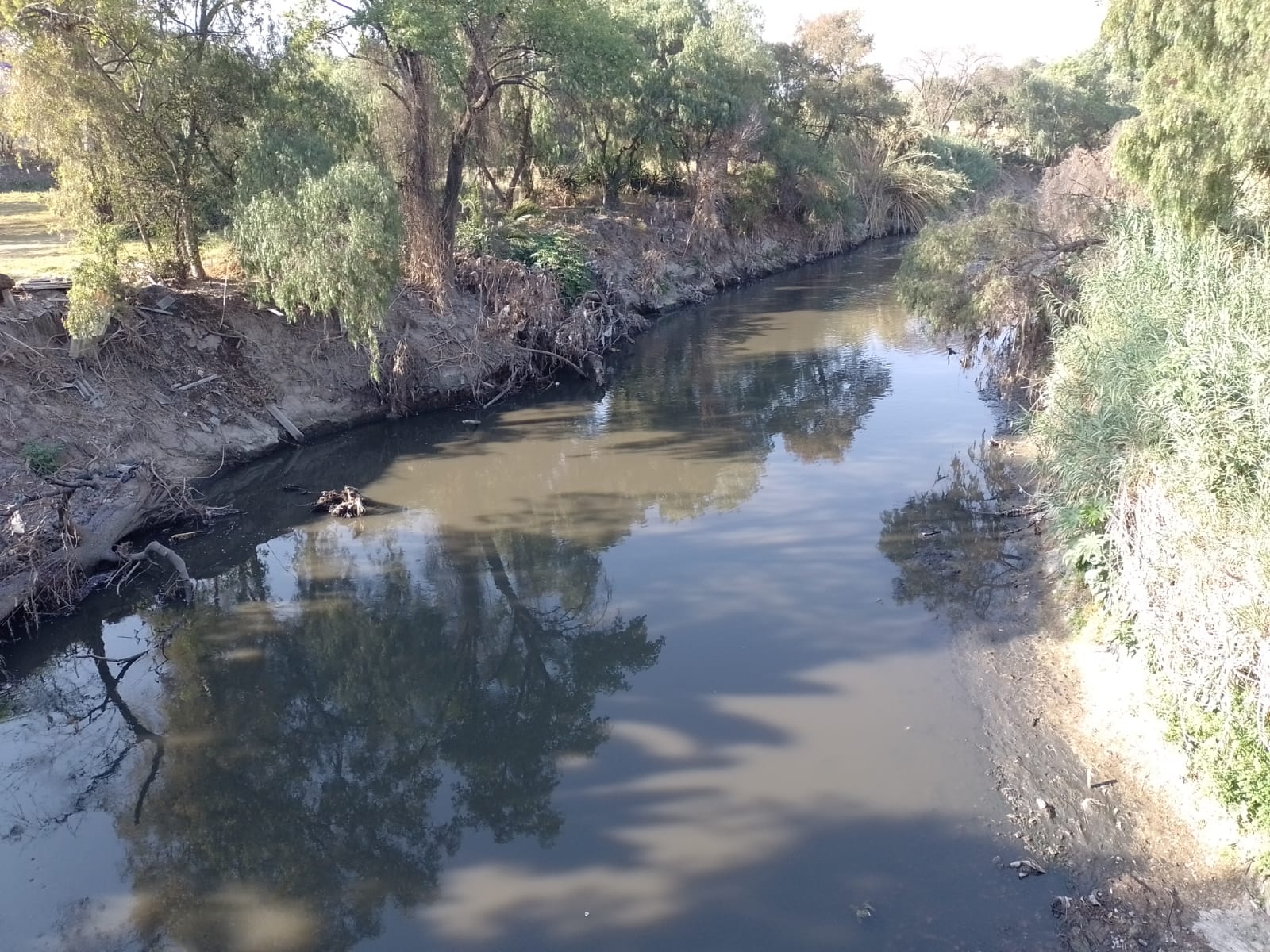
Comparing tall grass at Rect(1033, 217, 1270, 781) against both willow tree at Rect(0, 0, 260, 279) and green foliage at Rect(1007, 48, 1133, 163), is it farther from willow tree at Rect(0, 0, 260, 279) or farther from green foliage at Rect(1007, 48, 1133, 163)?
green foliage at Rect(1007, 48, 1133, 163)

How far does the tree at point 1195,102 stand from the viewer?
10898 mm

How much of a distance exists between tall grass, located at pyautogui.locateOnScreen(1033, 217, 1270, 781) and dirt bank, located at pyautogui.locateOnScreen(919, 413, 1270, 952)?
0.52 meters

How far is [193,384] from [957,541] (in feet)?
44.1

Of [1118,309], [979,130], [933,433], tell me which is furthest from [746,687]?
[979,130]

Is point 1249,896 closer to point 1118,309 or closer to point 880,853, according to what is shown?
point 880,853

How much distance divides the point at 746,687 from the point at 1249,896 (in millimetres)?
4466

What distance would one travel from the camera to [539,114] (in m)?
28.3

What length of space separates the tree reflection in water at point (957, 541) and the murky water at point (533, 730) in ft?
0.24

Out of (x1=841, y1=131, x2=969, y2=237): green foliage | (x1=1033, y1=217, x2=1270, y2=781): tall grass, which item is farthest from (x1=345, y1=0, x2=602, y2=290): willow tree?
(x1=841, y1=131, x2=969, y2=237): green foliage

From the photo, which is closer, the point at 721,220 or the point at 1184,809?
the point at 1184,809

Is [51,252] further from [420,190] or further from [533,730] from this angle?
[533,730]

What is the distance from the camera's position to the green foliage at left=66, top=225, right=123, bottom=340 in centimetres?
1434

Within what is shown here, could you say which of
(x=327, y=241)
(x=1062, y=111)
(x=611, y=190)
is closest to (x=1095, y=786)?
(x=327, y=241)

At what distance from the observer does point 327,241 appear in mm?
15742
